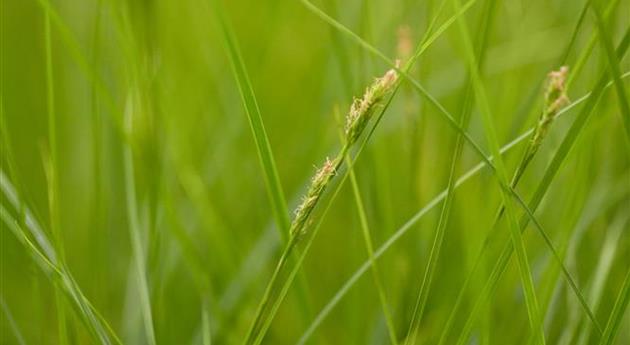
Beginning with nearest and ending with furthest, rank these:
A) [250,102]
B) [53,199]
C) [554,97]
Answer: [554,97], [250,102], [53,199]

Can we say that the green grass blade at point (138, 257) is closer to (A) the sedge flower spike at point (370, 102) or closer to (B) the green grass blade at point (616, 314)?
(A) the sedge flower spike at point (370, 102)

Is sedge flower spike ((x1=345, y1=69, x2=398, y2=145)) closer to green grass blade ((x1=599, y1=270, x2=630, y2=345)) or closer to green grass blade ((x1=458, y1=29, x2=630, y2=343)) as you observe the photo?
green grass blade ((x1=458, y1=29, x2=630, y2=343))

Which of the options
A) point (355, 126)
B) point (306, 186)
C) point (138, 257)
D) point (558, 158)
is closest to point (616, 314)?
point (558, 158)

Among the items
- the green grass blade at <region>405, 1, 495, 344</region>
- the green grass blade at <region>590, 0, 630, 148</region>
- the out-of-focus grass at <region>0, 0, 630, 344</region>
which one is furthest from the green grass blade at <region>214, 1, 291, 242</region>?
the green grass blade at <region>590, 0, 630, 148</region>

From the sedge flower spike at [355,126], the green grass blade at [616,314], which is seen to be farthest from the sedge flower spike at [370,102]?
the green grass blade at [616,314]

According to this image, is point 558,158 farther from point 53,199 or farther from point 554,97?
point 53,199

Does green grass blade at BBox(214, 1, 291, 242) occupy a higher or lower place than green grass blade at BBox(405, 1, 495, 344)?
higher

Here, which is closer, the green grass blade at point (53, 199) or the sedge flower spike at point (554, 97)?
the sedge flower spike at point (554, 97)

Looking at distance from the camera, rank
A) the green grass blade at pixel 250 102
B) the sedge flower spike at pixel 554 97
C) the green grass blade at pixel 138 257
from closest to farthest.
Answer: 1. the sedge flower spike at pixel 554 97
2. the green grass blade at pixel 250 102
3. the green grass blade at pixel 138 257
